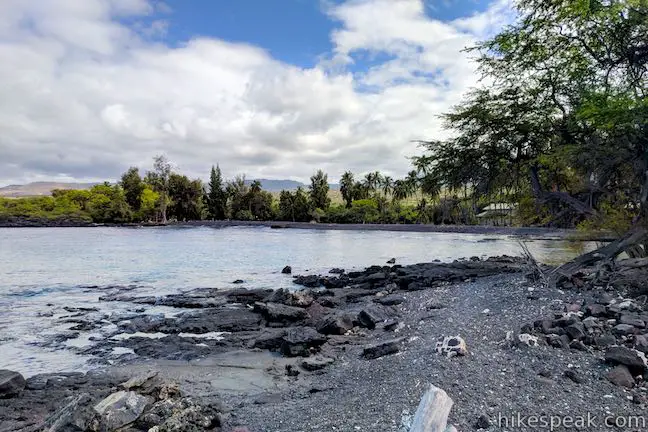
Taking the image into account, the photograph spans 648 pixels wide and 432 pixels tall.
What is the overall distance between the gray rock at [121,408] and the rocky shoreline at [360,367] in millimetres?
22

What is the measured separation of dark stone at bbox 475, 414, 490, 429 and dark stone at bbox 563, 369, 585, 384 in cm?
199

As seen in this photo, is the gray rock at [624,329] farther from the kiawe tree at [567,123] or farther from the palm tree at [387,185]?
the palm tree at [387,185]

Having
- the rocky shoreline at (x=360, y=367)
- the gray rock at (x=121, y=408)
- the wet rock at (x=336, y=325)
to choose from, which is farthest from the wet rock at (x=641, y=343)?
the gray rock at (x=121, y=408)

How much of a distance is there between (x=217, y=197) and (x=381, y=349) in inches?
4432

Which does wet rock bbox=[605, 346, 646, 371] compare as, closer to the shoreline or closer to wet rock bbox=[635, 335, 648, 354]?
wet rock bbox=[635, 335, 648, 354]

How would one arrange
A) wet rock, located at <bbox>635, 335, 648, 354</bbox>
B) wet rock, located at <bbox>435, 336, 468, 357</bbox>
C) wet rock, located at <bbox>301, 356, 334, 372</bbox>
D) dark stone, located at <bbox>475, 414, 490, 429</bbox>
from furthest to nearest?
1. wet rock, located at <bbox>301, 356, 334, 372</bbox>
2. wet rock, located at <bbox>435, 336, 468, 357</bbox>
3. wet rock, located at <bbox>635, 335, 648, 354</bbox>
4. dark stone, located at <bbox>475, 414, 490, 429</bbox>

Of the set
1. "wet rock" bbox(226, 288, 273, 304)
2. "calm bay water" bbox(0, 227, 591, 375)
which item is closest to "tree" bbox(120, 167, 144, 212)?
"calm bay water" bbox(0, 227, 591, 375)

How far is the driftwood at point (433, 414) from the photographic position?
5230 millimetres

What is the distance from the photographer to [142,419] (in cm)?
736

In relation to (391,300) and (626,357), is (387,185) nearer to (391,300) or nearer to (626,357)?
(391,300)

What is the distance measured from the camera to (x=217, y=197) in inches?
4695

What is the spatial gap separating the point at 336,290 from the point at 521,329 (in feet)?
44.8

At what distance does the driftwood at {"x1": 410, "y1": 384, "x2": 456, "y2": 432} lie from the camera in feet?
17.2

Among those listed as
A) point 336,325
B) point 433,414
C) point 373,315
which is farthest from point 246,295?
point 433,414
